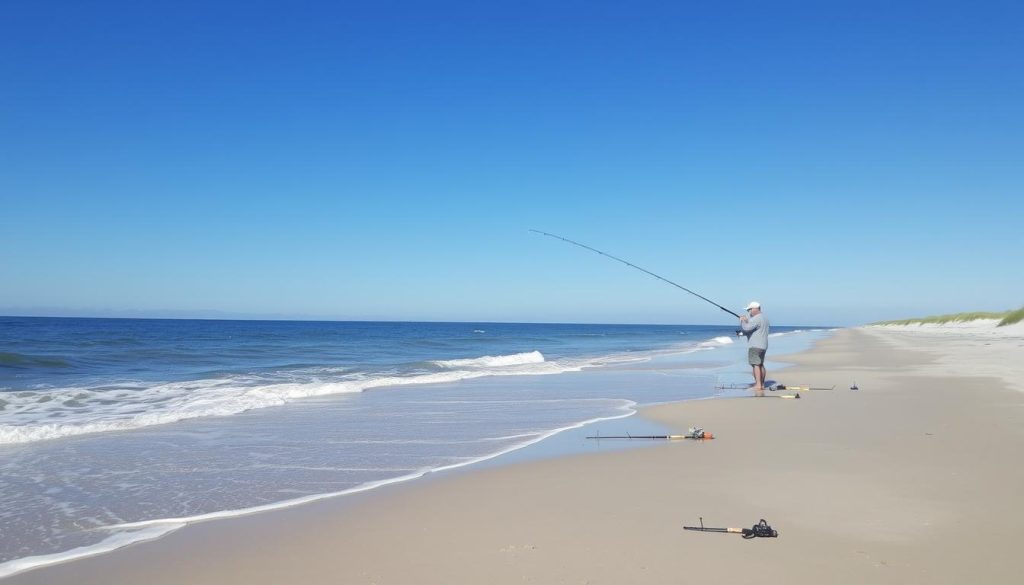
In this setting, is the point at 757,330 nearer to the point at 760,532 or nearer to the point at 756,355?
the point at 756,355

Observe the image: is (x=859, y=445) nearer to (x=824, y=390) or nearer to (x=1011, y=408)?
(x=1011, y=408)

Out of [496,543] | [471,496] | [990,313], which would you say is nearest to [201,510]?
[471,496]

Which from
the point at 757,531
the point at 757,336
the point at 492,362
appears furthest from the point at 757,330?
the point at 492,362

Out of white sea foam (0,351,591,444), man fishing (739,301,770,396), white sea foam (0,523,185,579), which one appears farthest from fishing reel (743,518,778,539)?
white sea foam (0,351,591,444)

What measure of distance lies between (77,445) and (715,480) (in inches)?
304

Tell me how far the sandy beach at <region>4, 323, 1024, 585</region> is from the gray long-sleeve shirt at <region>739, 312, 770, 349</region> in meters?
4.70

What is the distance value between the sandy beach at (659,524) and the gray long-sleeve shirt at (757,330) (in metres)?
4.70

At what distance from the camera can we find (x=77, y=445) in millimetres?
8344

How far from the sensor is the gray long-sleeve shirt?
12.5 meters

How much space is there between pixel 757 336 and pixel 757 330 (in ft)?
0.38

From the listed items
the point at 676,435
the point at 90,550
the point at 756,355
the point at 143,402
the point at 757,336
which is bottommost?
the point at 143,402

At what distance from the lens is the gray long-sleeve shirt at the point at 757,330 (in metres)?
12.5

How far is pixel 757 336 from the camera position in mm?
12500

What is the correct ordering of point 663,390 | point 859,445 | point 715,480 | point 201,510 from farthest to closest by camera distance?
point 663,390 → point 859,445 → point 715,480 → point 201,510
